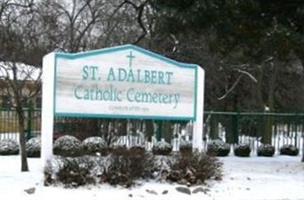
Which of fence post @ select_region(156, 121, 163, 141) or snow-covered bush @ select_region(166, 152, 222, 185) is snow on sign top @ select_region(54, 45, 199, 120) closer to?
snow-covered bush @ select_region(166, 152, 222, 185)

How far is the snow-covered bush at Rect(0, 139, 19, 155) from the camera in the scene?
22.0 metres

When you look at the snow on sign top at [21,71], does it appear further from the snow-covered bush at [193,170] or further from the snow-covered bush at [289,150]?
the snow-covered bush at [289,150]

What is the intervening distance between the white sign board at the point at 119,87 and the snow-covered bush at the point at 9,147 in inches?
355

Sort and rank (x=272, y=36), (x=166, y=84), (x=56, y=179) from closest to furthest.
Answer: (x=56, y=179), (x=166, y=84), (x=272, y=36)

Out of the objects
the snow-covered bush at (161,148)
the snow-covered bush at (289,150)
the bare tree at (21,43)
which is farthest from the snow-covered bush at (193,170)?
the snow-covered bush at (289,150)

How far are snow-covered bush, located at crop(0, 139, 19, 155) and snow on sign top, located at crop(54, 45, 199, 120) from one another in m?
9.09

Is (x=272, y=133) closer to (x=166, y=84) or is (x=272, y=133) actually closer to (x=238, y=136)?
(x=238, y=136)

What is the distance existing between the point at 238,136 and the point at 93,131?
6846 mm

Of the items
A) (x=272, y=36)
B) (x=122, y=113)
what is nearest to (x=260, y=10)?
(x=272, y=36)

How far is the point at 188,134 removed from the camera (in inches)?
1036

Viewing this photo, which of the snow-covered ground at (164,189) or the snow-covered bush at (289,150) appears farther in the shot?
the snow-covered bush at (289,150)

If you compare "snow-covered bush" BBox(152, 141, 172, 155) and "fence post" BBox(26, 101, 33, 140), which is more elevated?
"fence post" BBox(26, 101, 33, 140)

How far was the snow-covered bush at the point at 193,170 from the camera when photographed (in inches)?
523

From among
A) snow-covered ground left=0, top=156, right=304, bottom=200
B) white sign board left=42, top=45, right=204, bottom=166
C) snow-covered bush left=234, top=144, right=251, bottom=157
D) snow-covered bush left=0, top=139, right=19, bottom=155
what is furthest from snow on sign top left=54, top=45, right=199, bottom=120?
snow-covered bush left=234, top=144, right=251, bottom=157
